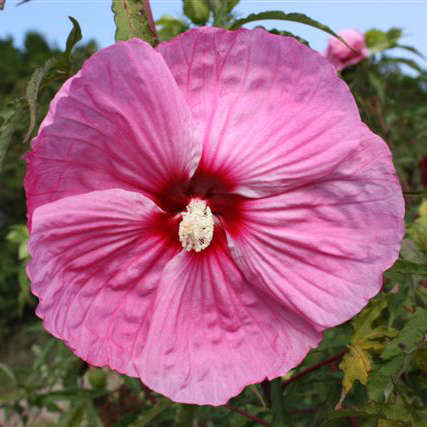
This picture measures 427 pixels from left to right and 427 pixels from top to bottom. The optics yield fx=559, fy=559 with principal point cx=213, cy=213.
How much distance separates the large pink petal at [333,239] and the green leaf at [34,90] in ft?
1.19

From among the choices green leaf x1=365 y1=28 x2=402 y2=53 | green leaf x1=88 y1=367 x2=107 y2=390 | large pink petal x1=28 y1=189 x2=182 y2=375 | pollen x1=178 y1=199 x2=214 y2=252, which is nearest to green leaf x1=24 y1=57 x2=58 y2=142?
large pink petal x1=28 y1=189 x2=182 y2=375

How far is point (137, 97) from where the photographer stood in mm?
792

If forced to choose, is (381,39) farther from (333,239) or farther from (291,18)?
(333,239)

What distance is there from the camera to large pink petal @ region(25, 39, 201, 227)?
77 centimetres

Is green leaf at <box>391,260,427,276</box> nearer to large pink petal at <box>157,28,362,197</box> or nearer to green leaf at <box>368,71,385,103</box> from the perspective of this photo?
large pink petal at <box>157,28,362,197</box>

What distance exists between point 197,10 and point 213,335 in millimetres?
830

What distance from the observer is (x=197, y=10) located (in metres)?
1.35

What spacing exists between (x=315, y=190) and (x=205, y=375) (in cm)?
33

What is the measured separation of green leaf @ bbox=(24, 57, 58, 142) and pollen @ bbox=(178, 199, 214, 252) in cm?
27

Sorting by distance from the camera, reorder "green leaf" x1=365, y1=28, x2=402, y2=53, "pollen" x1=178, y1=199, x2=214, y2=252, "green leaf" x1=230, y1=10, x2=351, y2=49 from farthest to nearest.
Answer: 1. "green leaf" x1=365, y1=28, x2=402, y2=53
2. "green leaf" x1=230, y1=10, x2=351, y2=49
3. "pollen" x1=178, y1=199, x2=214, y2=252

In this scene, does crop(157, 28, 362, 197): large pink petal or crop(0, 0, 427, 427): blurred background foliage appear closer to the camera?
crop(157, 28, 362, 197): large pink petal

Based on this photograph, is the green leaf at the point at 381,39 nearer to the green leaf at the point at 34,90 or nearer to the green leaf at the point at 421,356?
the green leaf at the point at 421,356

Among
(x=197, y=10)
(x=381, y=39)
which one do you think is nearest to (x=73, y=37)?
(x=197, y=10)

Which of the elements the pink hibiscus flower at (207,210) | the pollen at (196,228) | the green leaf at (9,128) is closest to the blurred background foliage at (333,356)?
the green leaf at (9,128)
